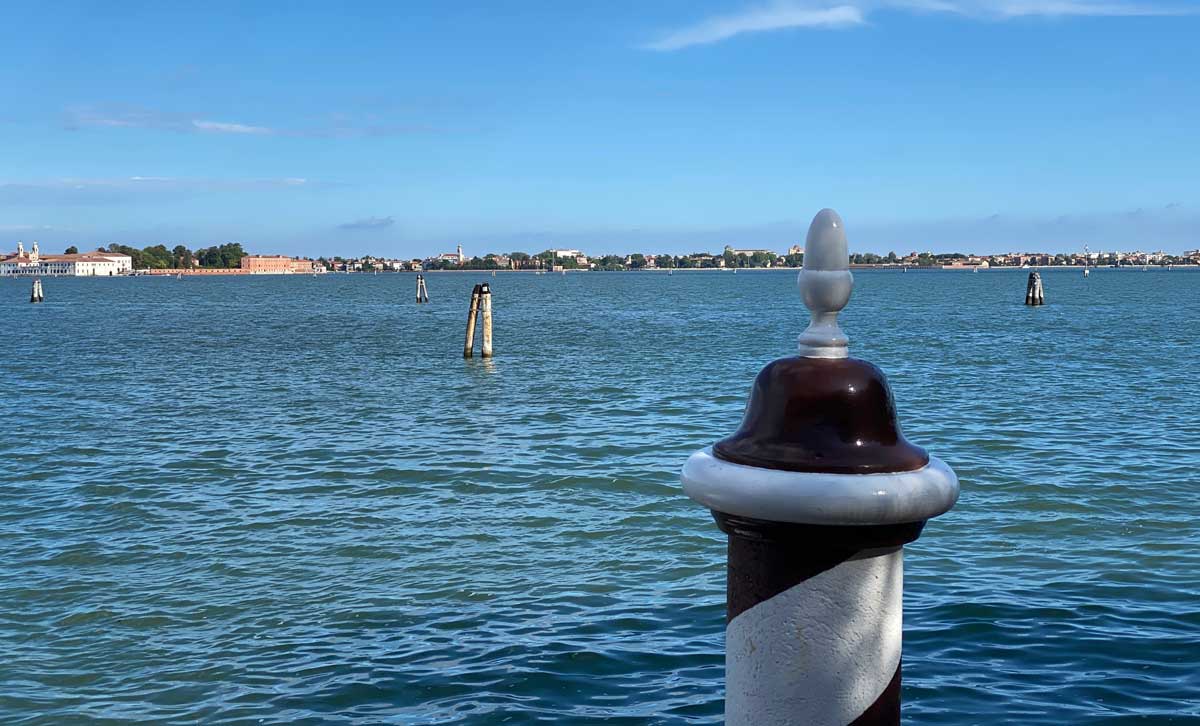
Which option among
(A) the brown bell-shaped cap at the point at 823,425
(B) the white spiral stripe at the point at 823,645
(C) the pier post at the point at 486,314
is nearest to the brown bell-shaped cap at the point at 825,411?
(A) the brown bell-shaped cap at the point at 823,425

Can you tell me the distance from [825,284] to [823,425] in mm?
353

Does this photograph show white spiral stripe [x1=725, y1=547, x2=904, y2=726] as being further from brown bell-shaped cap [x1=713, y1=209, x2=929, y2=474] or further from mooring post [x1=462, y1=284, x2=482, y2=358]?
mooring post [x1=462, y1=284, x2=482, y2=358]

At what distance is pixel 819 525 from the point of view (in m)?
2.35

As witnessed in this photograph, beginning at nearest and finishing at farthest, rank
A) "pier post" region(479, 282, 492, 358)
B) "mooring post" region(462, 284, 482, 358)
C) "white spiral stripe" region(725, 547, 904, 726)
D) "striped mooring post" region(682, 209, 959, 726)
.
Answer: "striped mooring post" region(682, 209, 959, 726)
"white spiral stripe" region(725, 547, 904, 726)
"pier post" region(479, 282, 492, 358)
"mooring post" region(462, 284, 482, 358)

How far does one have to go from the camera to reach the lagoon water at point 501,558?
809 cm

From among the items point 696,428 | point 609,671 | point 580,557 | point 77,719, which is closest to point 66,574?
point 77,719

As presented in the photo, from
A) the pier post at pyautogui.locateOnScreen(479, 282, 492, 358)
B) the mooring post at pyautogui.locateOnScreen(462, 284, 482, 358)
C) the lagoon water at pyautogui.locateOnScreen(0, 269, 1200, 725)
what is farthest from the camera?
the mooring post at pyautogui.locateOnScreen(462, 284, 482, 358)

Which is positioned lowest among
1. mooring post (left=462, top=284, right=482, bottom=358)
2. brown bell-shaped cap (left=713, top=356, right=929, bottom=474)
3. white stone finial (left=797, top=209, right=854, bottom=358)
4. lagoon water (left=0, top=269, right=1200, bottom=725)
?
lagoon water (left=0, top=269, right=1200, bottom=725)

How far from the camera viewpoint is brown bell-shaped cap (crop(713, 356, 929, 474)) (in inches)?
94.7

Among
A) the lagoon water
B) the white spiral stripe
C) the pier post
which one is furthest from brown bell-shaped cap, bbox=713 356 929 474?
the pier post

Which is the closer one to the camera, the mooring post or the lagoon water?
the lagoon water

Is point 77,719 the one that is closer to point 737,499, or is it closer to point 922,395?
point 737,499

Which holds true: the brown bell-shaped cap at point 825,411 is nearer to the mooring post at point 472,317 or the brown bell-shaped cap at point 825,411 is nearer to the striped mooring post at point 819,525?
the striped mooring post at point 819,525

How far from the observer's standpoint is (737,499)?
93.4 inches
